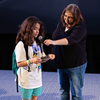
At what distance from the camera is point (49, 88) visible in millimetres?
3086

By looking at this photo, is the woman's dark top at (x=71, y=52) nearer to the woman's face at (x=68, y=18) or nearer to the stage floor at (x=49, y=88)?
the woman's face at (x=68, y=18)

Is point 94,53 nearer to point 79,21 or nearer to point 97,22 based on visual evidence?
point 97,22

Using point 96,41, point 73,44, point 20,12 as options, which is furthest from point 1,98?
point 96,41

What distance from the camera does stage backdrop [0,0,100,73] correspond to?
410cm

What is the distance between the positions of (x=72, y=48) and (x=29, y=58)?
373 millimetres

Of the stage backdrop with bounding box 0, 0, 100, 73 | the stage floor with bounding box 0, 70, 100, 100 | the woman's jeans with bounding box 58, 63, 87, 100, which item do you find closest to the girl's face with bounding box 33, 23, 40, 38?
the woman's jeans with bounding box 58, 63, 87, 100

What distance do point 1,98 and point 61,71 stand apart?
1.29 m

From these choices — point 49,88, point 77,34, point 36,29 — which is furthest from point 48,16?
point 77,34

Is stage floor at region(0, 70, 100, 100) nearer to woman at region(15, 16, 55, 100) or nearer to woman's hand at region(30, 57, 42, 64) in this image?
woman at region(15, 16, 55, 100)

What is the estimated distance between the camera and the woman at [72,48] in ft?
4.97

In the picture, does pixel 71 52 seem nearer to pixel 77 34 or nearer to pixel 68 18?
pixel 77 34

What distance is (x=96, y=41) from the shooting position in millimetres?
4203

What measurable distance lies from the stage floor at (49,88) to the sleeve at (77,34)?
4.42ft

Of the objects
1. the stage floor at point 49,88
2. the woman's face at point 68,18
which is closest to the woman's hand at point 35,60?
the woman's face at point 68,18
